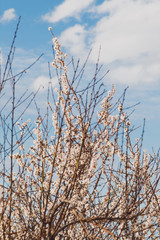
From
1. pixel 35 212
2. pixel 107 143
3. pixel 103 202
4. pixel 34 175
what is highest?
pixel 107 143

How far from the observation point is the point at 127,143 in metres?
4.82

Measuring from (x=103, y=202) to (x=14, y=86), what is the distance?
2.31m

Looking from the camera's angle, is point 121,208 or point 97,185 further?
point 121,208

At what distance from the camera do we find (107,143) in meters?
4.39

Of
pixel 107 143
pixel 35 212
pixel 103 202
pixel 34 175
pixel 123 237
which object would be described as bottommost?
pixel 123 237

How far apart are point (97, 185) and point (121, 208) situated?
59cm

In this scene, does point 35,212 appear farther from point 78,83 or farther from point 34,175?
point 78,83

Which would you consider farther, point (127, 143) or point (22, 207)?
point (127, 143)

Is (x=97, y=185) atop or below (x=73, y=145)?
below

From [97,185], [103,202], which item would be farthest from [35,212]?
[103,202]

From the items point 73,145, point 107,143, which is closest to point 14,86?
point 73,145

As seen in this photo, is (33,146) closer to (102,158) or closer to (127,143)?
(102,158)

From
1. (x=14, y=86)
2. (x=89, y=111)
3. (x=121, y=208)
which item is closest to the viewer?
(x=14, y=86)

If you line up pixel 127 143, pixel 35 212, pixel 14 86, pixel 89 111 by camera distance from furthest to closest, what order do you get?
pixel 127 143 → pixel 35 212 → pixel 89 111 → pixel 14 86
